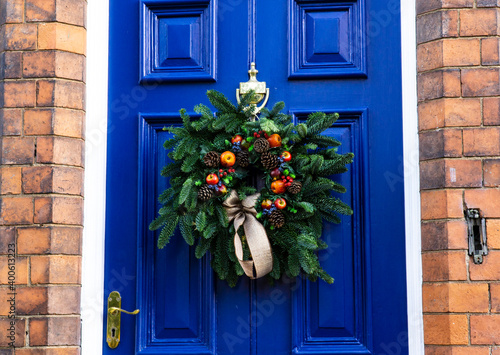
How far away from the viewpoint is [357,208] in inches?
113

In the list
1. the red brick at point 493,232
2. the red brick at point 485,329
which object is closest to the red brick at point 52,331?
the red brick at point 485,329

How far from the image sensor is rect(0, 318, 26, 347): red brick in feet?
8.87

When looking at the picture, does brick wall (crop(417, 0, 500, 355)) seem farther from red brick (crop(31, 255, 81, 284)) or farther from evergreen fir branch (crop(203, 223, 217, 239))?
red brick (crop(31, 255, 81, 284))

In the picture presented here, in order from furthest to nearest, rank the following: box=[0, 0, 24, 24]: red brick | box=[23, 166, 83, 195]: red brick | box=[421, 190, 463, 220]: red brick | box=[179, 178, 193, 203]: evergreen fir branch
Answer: box=[0, 0, 24, 24]: red brick → box=[23, 166, 83, 195]: red brick → box=[421, 190, 463, 220]: red brick → box=[179, 178, 193, 203]: evergreen fir branch

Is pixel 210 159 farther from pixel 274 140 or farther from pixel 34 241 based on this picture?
pixel 34 241

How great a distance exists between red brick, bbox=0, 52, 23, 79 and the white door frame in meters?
0.29

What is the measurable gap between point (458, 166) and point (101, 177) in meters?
1.48

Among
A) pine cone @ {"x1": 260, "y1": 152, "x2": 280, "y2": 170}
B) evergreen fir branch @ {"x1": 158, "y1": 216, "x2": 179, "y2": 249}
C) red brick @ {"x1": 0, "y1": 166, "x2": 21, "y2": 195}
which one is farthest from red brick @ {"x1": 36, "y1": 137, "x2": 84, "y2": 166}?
pine cone @ {"x1": 260, "y1": 152, "x2": 280, "y2": 170}

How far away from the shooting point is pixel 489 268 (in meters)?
2.62

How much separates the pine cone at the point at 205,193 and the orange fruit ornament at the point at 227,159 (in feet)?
0.38

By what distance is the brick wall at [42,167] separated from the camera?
2.72 m

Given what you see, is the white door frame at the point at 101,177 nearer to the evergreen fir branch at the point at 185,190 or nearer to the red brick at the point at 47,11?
the red brick at the point at 47,11

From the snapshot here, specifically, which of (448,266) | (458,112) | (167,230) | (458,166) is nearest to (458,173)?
(458,166)

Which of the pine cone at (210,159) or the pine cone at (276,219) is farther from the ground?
the pine cone at (210,159)
